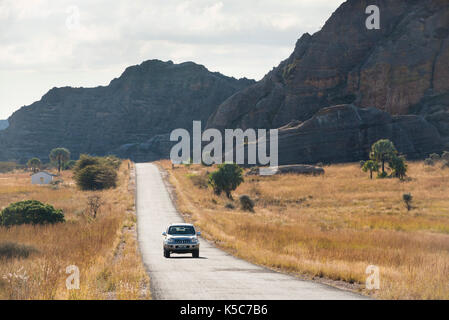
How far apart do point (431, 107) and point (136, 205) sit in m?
87.3

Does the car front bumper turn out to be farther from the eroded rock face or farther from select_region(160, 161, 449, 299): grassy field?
the eroded rock face

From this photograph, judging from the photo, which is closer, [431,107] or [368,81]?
[431,107]

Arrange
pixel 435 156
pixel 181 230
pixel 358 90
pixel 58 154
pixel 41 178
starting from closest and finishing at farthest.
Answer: pixel 181 230, pixel 41 178, pixel 435 156, pixel 58 154, pixel 358 90

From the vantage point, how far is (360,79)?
13012 cm

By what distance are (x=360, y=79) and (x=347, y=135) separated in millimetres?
33087

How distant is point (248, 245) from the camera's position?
92.5ft

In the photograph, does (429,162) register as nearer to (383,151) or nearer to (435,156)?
(435,156)

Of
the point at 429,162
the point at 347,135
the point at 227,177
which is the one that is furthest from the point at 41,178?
the point at 429,162

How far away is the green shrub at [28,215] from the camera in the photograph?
34750 mm
